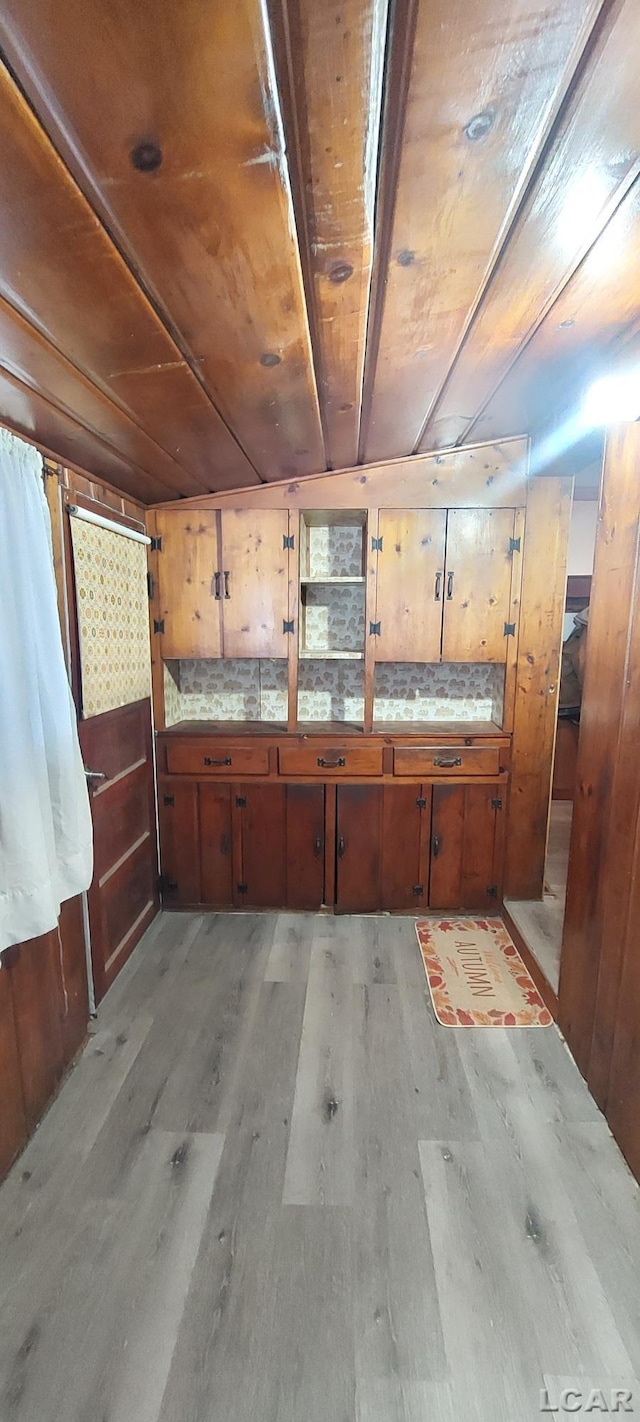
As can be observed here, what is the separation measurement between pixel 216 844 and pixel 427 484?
6.82ft

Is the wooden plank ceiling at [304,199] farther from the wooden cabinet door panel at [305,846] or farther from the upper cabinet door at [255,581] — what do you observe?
the wooden cabinet door panel at [305,846]

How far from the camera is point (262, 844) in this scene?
9.21ft

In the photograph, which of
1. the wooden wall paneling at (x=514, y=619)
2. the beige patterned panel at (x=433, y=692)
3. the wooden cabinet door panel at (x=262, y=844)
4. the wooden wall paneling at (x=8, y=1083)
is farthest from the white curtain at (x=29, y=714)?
the wooden wall paneling at (x=514, y=619)

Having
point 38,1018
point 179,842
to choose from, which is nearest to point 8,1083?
point 38,1018

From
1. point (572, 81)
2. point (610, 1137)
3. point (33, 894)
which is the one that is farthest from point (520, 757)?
point (572, 81)

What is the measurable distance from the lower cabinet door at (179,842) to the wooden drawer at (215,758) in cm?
10

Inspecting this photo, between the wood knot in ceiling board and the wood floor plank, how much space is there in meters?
2.18

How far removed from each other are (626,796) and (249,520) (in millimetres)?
2013

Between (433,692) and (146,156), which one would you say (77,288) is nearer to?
(146,156)

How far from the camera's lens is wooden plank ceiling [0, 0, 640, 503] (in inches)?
25.0

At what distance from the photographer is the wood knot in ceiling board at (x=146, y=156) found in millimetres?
735

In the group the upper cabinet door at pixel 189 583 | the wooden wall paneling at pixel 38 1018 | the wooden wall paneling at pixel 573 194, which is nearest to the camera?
the wooden wall paneling at pixel 573 194

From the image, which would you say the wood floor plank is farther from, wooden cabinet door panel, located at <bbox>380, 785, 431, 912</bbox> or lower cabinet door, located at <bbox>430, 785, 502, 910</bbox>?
lower cabinet door, located at <bbox>430, 785, 502, 910</bbox>

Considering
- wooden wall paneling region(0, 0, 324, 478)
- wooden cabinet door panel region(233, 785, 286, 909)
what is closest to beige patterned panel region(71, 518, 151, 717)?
wooden cabinet door panel region(233, 785, 286, 909)
